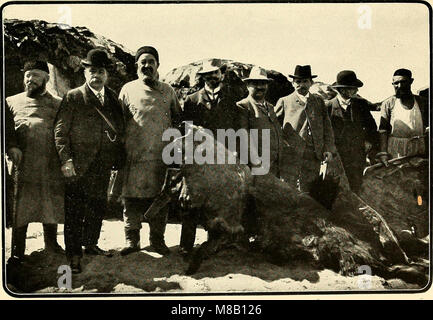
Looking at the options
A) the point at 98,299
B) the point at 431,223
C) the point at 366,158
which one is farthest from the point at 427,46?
the point at 98,299

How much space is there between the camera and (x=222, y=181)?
17.1 ft

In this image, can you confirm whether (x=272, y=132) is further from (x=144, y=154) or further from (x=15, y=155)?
(x=15, y=155)

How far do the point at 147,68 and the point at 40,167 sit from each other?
52.9 inches

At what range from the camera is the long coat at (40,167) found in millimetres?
5176

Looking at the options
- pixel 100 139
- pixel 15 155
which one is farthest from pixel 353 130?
pixel 15 155

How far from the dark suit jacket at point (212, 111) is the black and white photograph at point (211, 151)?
0.04 feet

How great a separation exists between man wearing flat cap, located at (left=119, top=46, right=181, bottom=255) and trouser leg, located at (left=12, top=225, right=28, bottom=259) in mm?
925

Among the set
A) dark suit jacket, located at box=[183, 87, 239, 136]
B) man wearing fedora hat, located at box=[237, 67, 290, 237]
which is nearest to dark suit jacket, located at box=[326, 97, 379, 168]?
man wearing fedora hat, located at box=[237, 67, 290, 237]

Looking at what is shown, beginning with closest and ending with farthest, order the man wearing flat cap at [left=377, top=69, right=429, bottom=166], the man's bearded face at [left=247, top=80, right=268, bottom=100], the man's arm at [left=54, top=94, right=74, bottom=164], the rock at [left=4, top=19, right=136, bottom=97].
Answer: the man's arm at [left=54, top=94, right=74, bottom=164] → the rock at [left=4, top=19, right=136, bottom=97] → the man's bearded face at [left=247, top=80, right=268, bottom=100] → the man wearing flat cap at [left=377, top=69, right=429, bottom=166]

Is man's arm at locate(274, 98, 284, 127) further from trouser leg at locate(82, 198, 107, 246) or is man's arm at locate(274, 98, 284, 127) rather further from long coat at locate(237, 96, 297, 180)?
trouser leg at locate(82, 198, 107, 246)

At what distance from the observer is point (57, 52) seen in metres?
5.31

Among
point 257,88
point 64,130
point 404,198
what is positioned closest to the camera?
point 64,130

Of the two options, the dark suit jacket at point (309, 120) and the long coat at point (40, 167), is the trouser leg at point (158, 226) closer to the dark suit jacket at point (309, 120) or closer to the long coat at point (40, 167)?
the long coat at point (40, 167)

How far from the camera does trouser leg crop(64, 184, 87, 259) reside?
5.16m
